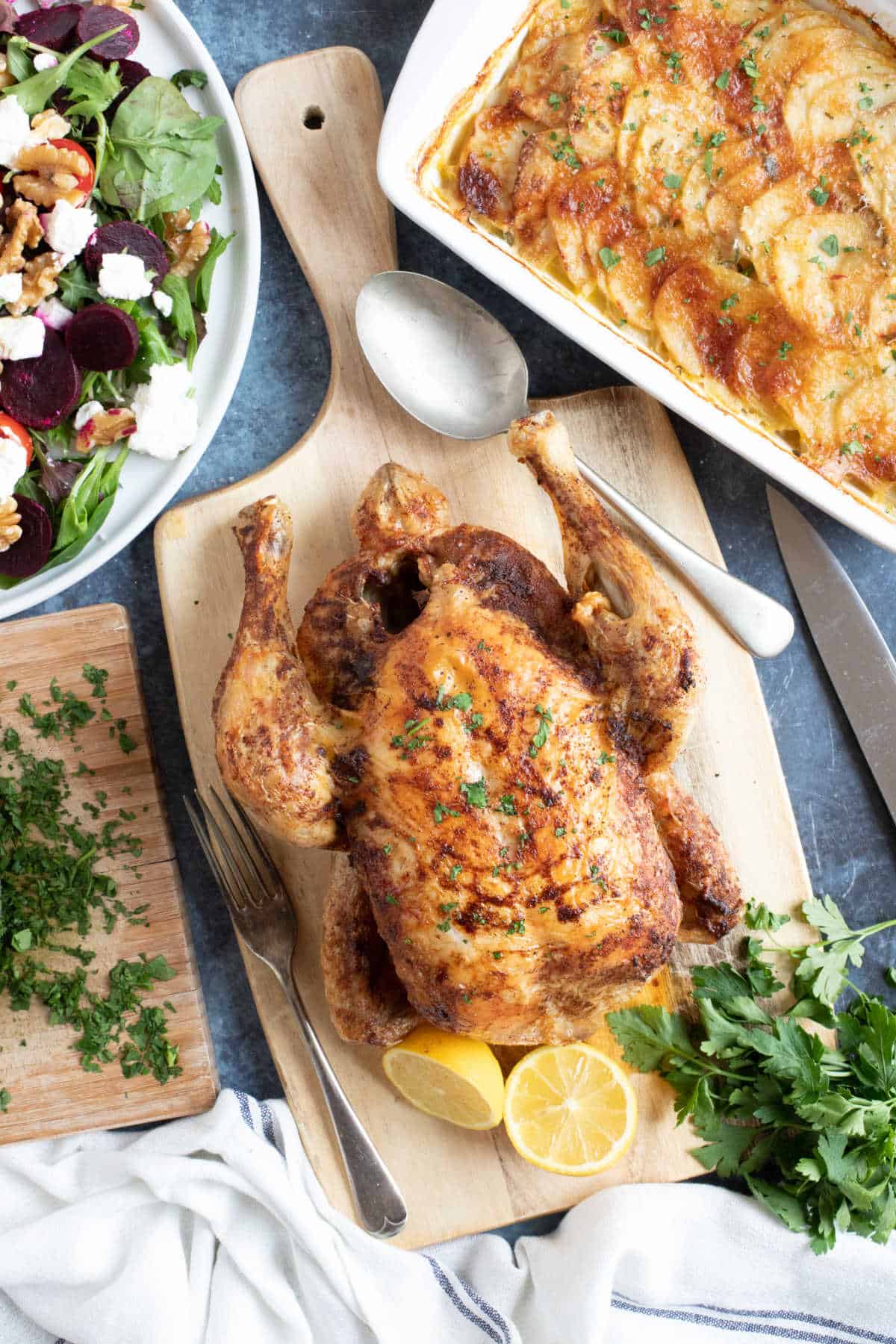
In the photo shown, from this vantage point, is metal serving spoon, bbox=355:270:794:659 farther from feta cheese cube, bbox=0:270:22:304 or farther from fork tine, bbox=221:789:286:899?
fork tine, bbox=221:789:286:899

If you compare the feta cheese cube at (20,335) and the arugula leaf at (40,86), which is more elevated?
the arugula leaf at (40,86)

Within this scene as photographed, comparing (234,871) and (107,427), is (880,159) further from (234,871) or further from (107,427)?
(234,871)

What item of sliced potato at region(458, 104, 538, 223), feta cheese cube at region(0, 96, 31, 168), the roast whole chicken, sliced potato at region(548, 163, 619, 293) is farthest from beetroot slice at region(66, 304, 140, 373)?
sliced potato at region(548, 163, 619, 293)

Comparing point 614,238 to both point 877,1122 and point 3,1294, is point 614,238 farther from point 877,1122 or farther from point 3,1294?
point 3,1294

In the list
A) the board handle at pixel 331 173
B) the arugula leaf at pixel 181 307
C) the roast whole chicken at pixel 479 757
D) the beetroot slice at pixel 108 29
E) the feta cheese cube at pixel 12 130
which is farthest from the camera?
the board handle at pixel 331 173

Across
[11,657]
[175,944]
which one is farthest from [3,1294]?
[11,657]

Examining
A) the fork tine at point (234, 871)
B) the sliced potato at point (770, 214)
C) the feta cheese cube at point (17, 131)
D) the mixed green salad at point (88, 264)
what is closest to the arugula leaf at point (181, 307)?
the mixed green salad at point (88, 264)

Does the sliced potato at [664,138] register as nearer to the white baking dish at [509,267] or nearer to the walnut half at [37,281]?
the white baking dish at [509,267]
